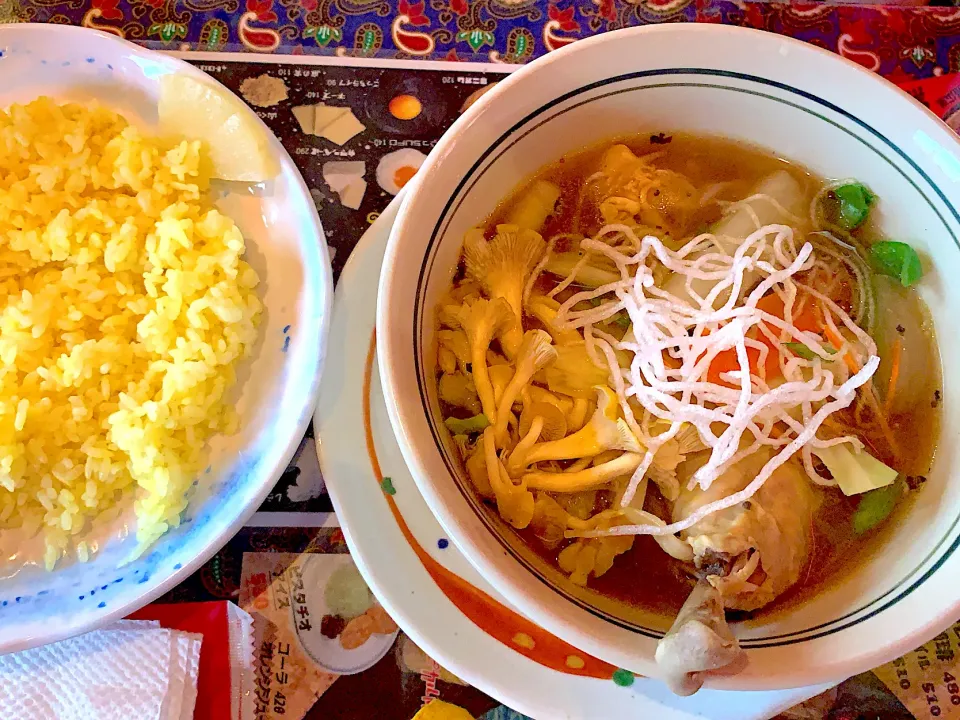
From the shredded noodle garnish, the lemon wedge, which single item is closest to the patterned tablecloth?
the lemon wedge

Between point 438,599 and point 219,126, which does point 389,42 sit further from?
point 438,599

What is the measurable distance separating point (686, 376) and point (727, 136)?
382 millimetres

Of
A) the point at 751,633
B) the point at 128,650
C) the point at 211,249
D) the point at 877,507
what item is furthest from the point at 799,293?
the point at 128,650

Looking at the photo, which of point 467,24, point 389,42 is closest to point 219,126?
point 389,42

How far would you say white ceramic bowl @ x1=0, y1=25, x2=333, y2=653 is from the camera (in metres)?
0.95

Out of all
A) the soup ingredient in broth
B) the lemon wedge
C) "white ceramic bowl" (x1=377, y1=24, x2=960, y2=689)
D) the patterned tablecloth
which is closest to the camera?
"white ceramic bowl" (x1=377, y1=24, x2=960, y2=689)

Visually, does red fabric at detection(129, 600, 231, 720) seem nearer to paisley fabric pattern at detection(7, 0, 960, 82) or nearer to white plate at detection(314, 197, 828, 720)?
A: white plate at detection(314, 197, 828, 720)

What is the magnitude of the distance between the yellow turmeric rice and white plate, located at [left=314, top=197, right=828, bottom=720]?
0.75 ft

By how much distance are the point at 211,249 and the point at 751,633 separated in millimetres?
933

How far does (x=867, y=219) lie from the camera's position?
3.14 feet

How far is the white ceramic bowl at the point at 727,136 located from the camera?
28.2 inches

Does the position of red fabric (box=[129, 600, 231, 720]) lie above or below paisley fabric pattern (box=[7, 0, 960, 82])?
below

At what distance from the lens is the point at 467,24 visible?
1.25 m

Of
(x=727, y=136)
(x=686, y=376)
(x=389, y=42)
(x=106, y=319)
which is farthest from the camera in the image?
(x=389, y=42)
